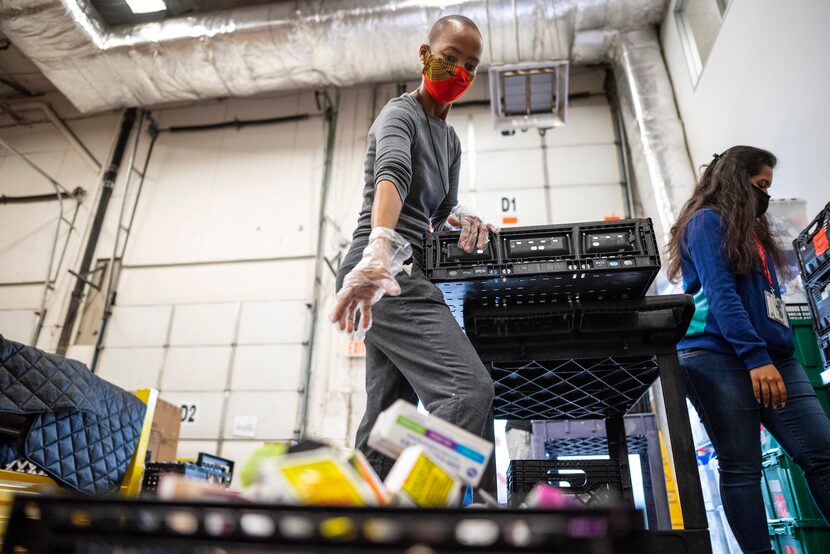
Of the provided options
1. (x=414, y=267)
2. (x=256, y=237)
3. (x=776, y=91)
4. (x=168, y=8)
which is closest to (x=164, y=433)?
(x=256, y=237)

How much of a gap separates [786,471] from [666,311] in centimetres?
84

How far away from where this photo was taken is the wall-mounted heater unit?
4.04 meters

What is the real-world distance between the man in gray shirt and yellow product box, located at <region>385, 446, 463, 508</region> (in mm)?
382

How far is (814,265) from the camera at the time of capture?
1.94 meters

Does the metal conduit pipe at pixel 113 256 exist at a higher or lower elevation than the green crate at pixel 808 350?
higher

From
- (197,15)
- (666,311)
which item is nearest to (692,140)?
(666,311)

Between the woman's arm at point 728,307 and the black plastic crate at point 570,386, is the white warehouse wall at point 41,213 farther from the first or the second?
the woman's arm at point 728,307

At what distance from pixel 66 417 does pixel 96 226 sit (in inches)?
178

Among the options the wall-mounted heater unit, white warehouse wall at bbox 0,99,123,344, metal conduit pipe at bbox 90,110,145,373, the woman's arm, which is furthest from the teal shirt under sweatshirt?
white warehouse wall at bbox 0,99,123,344

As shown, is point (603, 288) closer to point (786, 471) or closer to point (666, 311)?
point (666, 311)

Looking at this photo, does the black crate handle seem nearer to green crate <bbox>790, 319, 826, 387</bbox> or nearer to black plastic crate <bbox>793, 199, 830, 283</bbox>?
green crate <bbox>790, 319, 826, 387</bbox>

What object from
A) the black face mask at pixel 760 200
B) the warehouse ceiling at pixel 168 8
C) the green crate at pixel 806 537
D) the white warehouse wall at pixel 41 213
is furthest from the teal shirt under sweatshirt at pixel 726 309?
the white warehouse wall at pixel 41 213

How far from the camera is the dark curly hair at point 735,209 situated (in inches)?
59.5

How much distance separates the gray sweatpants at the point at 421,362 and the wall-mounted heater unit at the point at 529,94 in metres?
3.26
